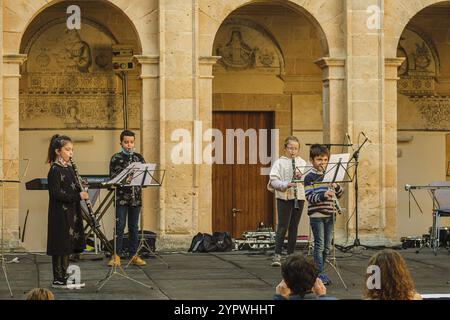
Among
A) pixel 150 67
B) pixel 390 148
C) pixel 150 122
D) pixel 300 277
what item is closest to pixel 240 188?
pixel 390 148

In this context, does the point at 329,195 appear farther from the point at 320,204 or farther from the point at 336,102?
the point at 336,102

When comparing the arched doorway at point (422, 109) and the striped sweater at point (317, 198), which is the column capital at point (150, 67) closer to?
the striped sweater at point (317, 198)

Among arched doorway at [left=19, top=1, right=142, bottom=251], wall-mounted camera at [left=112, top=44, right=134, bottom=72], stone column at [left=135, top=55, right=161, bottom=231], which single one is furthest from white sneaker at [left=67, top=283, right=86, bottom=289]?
wall-mounted camera at [left=112, top=44, right=134, bottom=72]

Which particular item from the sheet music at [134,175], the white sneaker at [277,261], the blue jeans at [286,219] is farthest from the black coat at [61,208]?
the white sneaker at [277,261]

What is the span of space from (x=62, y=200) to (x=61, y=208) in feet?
0.35

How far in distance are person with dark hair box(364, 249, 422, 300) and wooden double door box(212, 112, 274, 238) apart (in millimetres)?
15549

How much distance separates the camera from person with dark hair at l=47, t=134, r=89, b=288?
12641 mm

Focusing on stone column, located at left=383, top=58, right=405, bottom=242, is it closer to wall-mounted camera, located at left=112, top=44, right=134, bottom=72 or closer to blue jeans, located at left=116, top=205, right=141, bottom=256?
wall-mounted camera, located at left=112, top=44, right=134, bottom=72

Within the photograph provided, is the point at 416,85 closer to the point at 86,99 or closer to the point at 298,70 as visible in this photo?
the point at 298,70

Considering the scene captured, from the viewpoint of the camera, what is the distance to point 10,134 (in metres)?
18.3

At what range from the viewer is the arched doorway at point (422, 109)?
77.2 feet

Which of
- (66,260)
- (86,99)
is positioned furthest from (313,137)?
(66,260)

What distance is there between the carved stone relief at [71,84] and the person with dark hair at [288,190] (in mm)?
7289

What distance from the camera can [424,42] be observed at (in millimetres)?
23625
